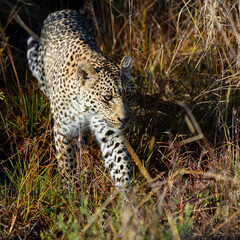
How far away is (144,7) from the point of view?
614 cm

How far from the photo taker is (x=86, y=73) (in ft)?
14.7

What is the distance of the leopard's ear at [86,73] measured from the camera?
441 cm

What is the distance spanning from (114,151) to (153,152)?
51 cm

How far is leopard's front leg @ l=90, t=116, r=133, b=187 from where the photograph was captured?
4582 mm

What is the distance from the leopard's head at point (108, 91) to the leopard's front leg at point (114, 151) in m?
0.21

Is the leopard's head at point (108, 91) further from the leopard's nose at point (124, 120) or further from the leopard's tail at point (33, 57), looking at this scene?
the leopard's tail at point (33, 57)

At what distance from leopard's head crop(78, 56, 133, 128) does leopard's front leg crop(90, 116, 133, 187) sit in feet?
0.68

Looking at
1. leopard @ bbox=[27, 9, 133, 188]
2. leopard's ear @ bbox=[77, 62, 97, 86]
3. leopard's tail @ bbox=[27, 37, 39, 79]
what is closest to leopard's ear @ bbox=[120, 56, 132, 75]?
leopard @ bbox=[27, 9, 133, 188]

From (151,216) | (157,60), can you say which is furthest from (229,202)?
(157,60)

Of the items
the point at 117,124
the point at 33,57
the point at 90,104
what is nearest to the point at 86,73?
the point at 90,104

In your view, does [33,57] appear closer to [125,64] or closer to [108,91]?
[125,64]

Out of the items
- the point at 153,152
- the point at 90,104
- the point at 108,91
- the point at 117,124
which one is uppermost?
the point at 108,91

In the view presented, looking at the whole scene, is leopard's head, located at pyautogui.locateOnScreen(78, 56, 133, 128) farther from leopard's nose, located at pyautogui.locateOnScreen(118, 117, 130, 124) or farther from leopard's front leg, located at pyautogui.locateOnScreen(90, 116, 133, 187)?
leopard's front leg, located at pyautogui.locateOnScreen(90, 116, 133, 187)

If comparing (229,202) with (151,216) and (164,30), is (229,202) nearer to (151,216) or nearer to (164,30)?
(151,216)
